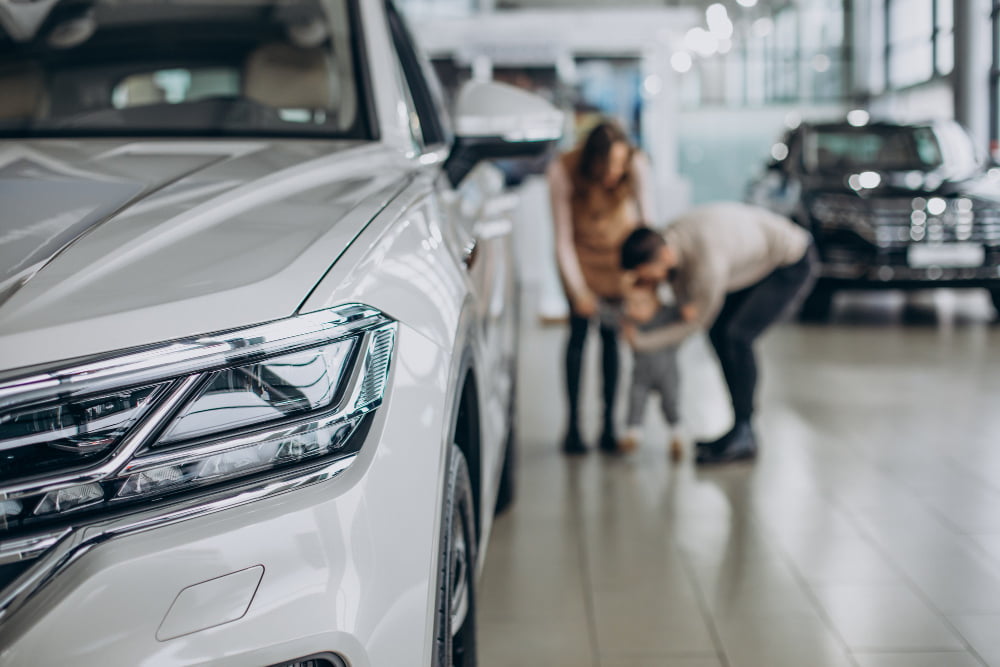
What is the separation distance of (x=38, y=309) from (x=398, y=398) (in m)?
0.40

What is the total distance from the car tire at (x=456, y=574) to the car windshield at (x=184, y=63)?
0.90 meters

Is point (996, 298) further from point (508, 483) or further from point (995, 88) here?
point (995, 88)

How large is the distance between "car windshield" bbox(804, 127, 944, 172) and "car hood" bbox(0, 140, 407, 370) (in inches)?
272

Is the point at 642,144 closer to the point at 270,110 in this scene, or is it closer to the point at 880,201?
the point at 880,201

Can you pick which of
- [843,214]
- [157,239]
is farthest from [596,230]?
[843,214]

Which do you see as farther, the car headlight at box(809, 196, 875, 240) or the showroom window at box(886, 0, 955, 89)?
the showroom window at box(886, 0, 955, 89)

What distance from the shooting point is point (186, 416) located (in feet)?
3.45

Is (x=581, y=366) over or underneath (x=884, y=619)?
over

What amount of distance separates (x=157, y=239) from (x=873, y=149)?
782cm

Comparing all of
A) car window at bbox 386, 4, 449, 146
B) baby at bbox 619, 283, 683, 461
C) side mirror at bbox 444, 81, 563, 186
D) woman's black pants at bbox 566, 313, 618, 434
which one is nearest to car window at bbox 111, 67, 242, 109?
car window at bbox 386, 4, 449, 146

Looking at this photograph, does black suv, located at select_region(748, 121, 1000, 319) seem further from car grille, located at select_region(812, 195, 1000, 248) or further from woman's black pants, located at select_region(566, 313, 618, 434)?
woman's black pants, located at select_region(566, 313, 618, 434)

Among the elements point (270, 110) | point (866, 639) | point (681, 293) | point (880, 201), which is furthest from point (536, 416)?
point (880, 201)

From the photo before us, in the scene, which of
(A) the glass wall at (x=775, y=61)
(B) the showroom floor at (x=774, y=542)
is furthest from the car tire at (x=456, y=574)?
(A) the glass wall at (x=775, y=61)

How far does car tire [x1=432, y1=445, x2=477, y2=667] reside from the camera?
1.29m
